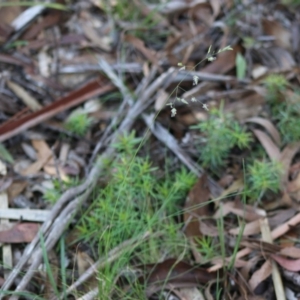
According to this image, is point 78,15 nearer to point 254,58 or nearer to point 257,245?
point 254,58

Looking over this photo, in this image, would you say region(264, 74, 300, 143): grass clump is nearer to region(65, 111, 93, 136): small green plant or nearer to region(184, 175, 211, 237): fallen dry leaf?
region(184, 175, 211, 237): fallen dry leaf

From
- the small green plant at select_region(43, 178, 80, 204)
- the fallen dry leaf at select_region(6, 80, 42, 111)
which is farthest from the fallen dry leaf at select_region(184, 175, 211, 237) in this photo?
the fallen dry leaf at select_region(6, 80, 42, 111)

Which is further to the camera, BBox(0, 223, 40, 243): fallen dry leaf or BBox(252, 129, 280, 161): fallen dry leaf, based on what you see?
BBox(252, 129, 280, 161): fallen dry leaf

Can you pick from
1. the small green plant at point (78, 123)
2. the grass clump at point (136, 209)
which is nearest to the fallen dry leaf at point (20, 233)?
the grass clump at point (136, 209)

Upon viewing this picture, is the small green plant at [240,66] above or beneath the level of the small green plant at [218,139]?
above

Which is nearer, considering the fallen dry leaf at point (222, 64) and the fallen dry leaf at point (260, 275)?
the fallen dry leaf at point (260, 275)

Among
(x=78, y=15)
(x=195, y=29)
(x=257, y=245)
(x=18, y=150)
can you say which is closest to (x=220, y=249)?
(x=257, y=245)

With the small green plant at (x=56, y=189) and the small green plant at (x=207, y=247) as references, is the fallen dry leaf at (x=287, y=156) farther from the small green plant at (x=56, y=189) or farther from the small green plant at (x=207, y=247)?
the small green plant at (x=56, y=189)
